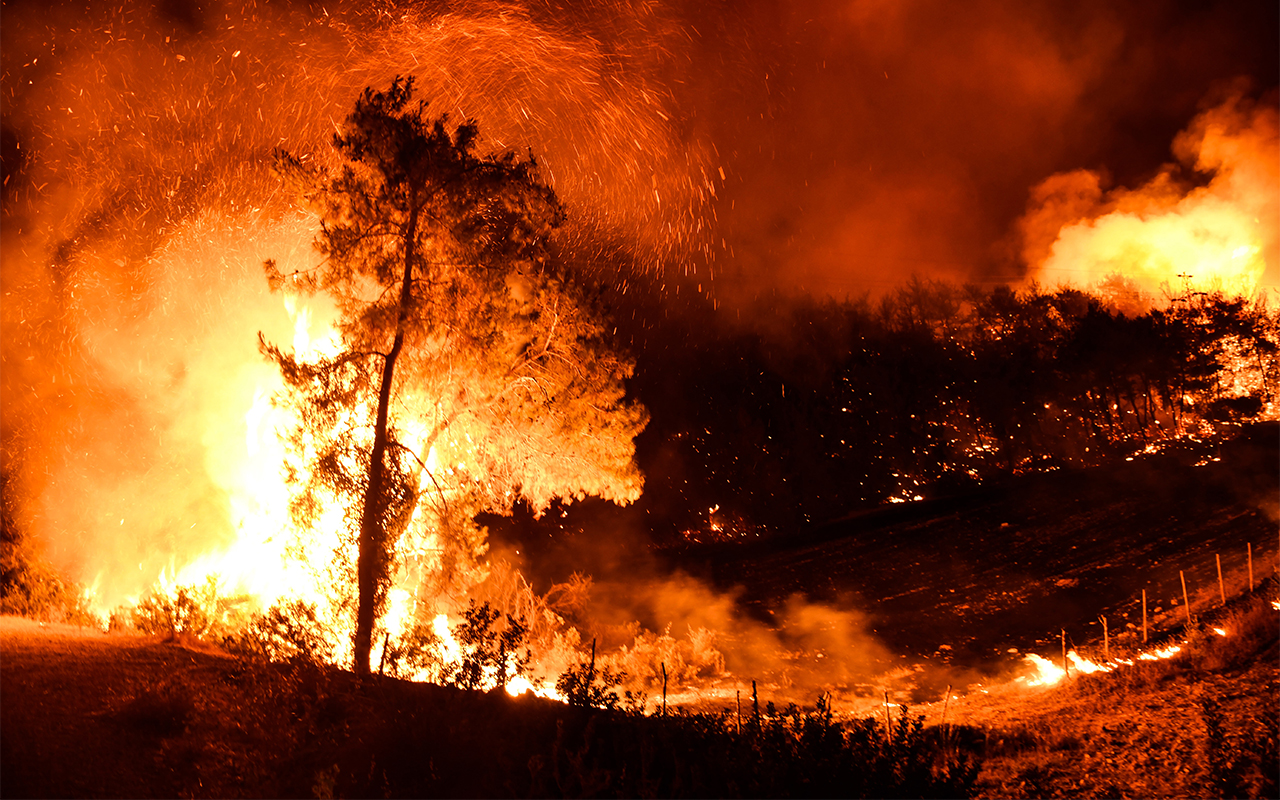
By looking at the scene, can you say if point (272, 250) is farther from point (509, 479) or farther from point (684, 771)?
point (684, 771)

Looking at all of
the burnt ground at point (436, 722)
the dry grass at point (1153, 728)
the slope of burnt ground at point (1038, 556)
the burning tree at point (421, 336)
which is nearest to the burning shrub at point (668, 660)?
the burnt ground at point (436, 722)

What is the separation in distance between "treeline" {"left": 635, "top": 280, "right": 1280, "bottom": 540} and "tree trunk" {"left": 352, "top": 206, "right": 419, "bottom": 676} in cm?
2879

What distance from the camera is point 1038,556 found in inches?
1003

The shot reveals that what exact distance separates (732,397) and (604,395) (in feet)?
111

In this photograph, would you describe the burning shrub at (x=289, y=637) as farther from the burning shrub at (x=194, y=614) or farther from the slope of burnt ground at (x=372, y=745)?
the burning shrub at (x=194, y=614)

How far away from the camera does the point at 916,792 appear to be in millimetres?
5777

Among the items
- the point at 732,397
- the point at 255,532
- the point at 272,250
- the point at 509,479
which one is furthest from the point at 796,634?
the point at 732,397

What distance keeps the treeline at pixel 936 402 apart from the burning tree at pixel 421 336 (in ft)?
89.4

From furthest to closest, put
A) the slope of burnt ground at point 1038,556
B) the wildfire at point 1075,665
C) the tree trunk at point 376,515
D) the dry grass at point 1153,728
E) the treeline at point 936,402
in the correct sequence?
the treeline at point 936,402, the slope of burnt ground at point 1038,556, the wildfire at point 1075,665, the tree trunk at point 376,515, the dry grass at point 1153,728

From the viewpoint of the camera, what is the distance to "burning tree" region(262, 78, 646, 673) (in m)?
8.98

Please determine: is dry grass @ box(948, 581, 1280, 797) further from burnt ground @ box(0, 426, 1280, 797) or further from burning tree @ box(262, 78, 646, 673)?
burning tree @ box(262, 78, 646, 673)

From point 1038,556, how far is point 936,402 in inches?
759

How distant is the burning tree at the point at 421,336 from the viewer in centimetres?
898

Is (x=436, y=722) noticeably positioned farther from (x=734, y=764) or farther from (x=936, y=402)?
(x=936, y=402)
